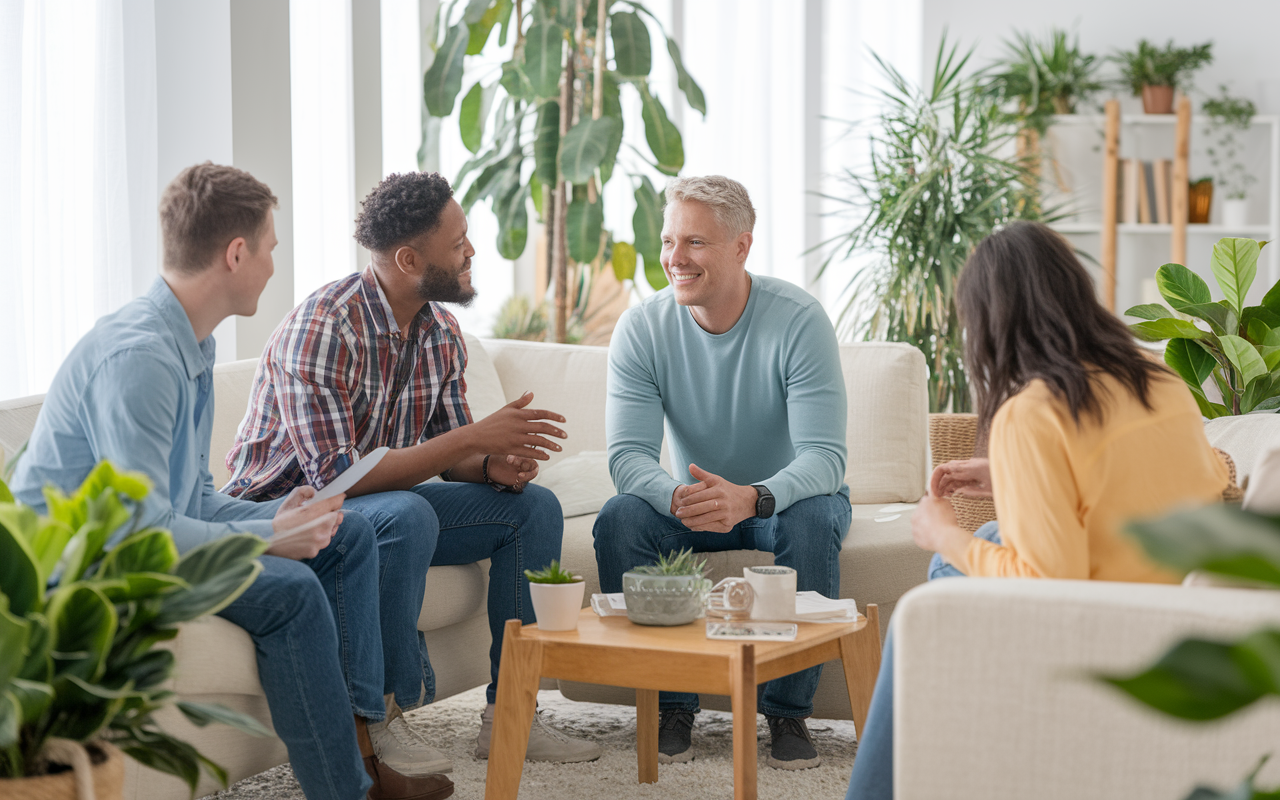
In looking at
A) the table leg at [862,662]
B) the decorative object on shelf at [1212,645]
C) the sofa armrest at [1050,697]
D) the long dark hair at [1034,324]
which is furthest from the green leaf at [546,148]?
the decorative object on shelf at [1212,645]

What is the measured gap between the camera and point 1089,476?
1.35m

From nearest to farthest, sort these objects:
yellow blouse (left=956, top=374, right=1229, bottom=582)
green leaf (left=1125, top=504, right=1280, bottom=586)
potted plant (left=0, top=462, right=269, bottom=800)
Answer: green leaf (left=1125, top=504, right=1280, bottom=586)
potted plant (left=0, top=462, right=269, bottom=800)
yellow blouse (left=956, top=374, right=1229, bottom=582)

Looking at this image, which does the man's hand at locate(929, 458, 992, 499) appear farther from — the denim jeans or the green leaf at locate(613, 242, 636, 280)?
the green leaf at locate(613, 242, 636, 280)

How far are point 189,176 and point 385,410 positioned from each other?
0.66 m

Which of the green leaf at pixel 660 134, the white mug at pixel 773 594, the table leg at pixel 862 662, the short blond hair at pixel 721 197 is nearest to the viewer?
the white mug at pixel 773 594

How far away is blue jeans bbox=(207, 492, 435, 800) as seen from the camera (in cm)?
164

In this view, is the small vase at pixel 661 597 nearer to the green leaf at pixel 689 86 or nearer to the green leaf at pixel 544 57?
the green leaf at pixel 544 57

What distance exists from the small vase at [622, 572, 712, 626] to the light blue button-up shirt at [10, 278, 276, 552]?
61cm

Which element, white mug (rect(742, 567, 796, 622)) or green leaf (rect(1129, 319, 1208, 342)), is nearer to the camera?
white mug (rect(742, 567, 796, 622))

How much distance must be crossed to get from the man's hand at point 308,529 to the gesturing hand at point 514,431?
1.46 feet

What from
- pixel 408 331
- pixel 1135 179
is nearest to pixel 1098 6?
pixel 1135 179

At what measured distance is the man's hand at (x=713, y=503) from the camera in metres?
2.17

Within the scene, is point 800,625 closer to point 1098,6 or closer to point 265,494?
point 265,494

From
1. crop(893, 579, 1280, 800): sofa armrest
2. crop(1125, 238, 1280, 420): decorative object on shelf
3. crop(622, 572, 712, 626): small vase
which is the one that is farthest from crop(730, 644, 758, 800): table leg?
crop(1125, 238, 1280, 420): decorative object on shelf
